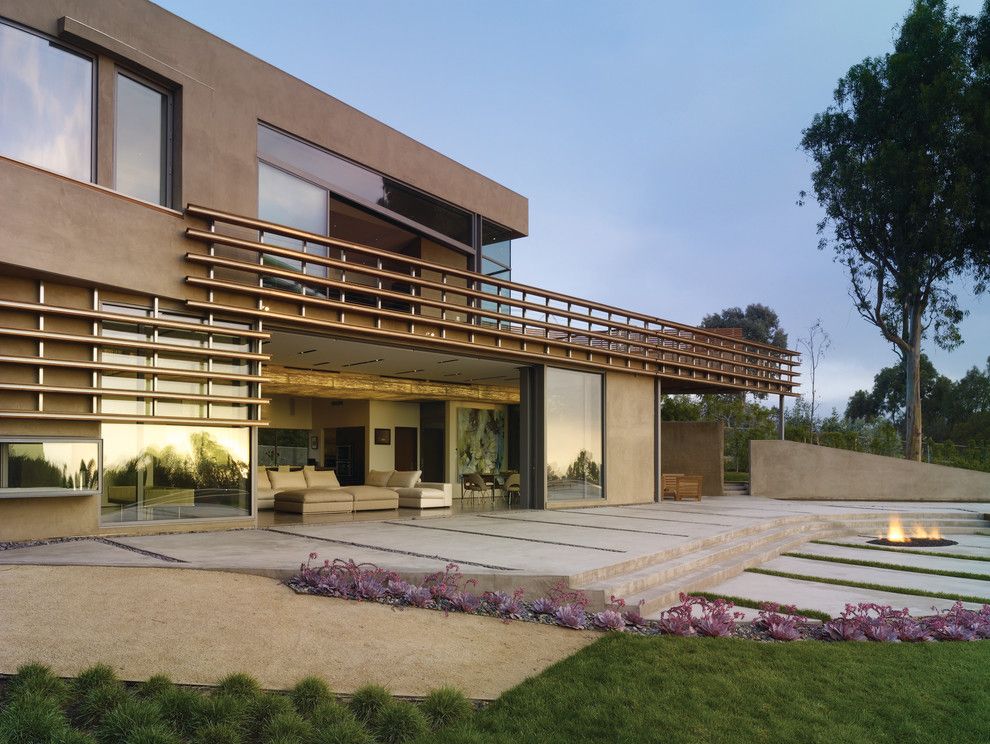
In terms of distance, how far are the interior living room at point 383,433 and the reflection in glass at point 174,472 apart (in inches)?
101

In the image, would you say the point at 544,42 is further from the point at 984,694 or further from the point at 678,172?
the point at 984,694

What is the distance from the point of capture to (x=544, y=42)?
24.3 m

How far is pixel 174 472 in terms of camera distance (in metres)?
9.30

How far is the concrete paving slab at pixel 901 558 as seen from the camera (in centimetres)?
990

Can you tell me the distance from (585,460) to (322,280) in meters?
7.33

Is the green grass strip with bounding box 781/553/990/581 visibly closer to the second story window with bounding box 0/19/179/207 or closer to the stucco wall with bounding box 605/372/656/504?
the stucco wall with bounding box 605/372/656/504

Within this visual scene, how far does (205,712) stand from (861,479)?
Result: 65.9ft

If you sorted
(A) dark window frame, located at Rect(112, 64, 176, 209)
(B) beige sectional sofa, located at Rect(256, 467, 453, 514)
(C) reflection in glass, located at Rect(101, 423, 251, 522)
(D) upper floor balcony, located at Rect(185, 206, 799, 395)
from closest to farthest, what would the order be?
(C) reflection in glass, located at Rect(101, 423, 251, 522) < (A) dark window frame, located at Rect(112, 64, 176, 209) < (D) upper floor balcony, located at Rect(185, 206, 799, 395) < (B) beige sectional sofa, located at Rect(256, 467, 453, 514)

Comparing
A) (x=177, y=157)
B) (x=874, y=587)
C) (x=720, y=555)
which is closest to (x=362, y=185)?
(x=177, y=157)

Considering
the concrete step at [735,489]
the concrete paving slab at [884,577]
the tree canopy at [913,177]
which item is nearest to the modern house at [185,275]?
the concrete paving slab at [884,577]

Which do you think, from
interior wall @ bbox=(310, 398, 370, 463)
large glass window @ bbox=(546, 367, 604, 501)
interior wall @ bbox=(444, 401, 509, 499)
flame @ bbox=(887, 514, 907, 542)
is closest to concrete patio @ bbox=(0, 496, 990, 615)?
flame @ bbox=(887, 514, 907, 542)

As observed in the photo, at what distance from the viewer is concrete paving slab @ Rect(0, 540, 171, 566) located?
6.50m

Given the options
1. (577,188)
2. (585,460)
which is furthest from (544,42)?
(585,460)

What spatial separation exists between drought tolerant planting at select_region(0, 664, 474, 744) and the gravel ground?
0.54 feet
